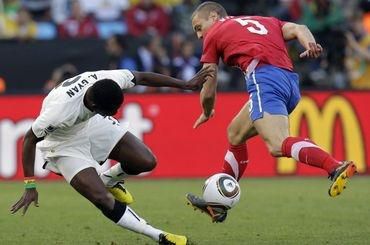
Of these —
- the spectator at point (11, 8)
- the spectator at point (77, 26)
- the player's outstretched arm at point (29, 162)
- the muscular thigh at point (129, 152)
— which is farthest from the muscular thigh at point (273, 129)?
the spectator at point (11, 8)

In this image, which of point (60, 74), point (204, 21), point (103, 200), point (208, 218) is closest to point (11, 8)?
point (60, 74)

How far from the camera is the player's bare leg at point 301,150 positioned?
26.7ft

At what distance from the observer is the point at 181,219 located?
37.4 ft

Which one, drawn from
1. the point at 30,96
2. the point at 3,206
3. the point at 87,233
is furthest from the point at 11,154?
the point at 87,233

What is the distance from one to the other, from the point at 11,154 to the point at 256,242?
8366 millimetres

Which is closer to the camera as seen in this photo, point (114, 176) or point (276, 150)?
point (276, 150)

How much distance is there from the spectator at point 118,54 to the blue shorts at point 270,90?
9.13 metres

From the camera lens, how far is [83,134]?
9305 mm

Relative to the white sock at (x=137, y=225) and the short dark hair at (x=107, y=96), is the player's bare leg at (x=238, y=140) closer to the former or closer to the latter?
the white sock at (x=137, y=225)

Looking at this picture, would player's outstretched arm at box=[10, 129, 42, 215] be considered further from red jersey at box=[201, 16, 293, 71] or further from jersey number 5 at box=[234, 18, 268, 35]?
jersey number 5 at box=[234, 18, 268, 35]

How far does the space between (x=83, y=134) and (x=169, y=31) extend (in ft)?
38.2

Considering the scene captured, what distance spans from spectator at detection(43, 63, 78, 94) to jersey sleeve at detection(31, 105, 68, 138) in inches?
362

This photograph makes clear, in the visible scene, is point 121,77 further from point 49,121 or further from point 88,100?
point 49,121

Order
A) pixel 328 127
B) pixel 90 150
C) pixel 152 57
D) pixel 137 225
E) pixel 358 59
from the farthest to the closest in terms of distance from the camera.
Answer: pixel 358 59, pixel 152 57, pixel 328 127, pixel 90 150, pixel 137 225
